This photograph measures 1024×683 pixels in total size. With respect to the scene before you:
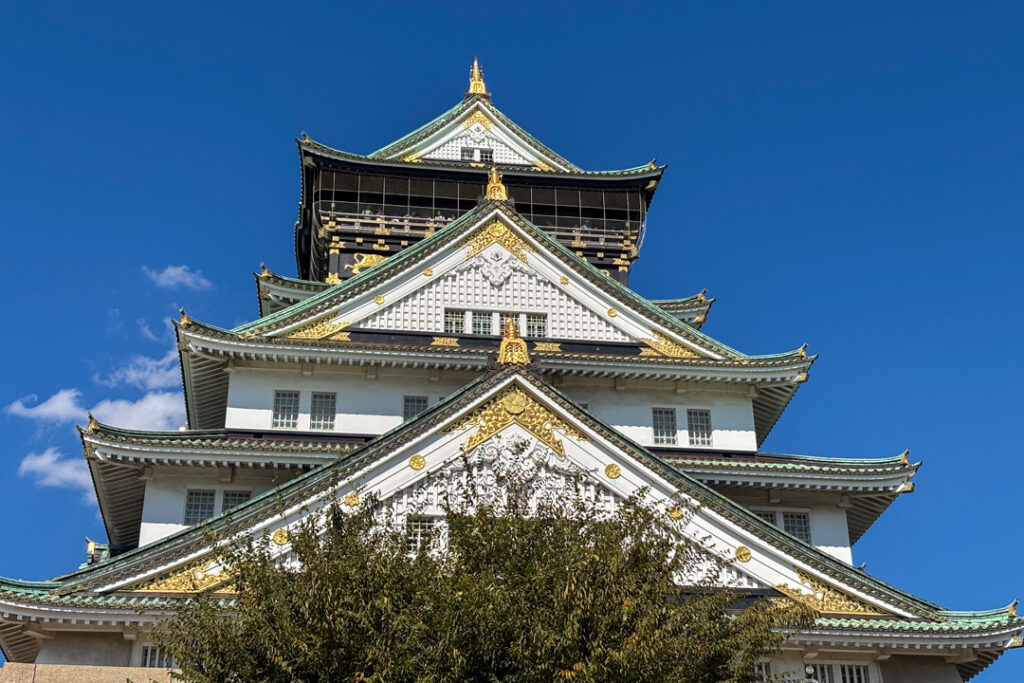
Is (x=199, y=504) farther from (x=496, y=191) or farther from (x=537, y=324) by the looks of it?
(x=496, y=191)

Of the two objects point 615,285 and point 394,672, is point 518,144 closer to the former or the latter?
point 615,285

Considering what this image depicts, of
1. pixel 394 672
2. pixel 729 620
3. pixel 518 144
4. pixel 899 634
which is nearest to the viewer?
pixel 394 672

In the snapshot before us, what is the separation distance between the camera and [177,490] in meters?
28.0

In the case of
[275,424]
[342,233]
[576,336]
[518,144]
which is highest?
[518,144]

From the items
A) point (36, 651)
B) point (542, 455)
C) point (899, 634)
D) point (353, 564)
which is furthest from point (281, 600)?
point (899, 634)

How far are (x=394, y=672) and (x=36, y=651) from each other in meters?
11.3

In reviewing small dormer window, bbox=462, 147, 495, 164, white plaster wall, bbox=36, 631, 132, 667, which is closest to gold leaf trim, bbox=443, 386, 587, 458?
white plaster wall, bbox=36, 631, 132, 667

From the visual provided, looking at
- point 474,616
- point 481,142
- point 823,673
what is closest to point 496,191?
point 481,142

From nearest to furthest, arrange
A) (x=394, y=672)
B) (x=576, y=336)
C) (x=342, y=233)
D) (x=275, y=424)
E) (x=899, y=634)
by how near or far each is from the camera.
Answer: (x=394, y=672)
(x=899, y=634)
(x=275, y=424)
(x=576, y=336)
(x=342, y=233)

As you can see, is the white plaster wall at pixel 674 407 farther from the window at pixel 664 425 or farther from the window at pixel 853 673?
the window at pixel 853 673

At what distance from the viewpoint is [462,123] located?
44.4 m

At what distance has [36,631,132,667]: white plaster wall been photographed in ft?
72.0

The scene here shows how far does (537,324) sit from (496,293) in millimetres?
1392

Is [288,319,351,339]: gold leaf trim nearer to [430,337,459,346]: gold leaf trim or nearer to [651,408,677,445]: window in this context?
[430,337,459,346]: gold leaf trim
